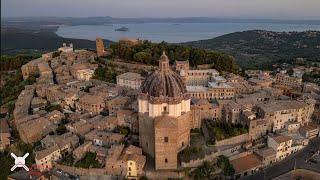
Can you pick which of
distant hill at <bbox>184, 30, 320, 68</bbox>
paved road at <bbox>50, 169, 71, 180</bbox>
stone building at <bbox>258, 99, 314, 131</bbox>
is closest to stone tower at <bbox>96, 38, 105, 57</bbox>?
paved road at <bbox>50, 169, 71, 180</bbox>

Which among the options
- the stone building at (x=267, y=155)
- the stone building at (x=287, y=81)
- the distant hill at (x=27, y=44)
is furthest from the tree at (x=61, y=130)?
the distant hill at (x=27, y=44)

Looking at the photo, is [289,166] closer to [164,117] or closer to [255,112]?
[255,112]

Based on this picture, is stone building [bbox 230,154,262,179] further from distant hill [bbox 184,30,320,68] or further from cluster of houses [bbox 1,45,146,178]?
distant hill [bbox 184,30,320,68]

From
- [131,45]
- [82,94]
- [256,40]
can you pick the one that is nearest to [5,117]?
[82,94]

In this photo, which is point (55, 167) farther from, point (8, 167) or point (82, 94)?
point (82, 94)

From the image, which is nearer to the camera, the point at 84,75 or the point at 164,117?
the point at 164,117

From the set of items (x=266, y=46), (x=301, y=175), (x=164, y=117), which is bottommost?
(x=301, y=175)

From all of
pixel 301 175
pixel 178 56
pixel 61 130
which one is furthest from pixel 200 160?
pixel 178 56

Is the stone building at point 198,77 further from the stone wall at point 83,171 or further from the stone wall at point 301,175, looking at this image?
the stone wall at point 83,171
